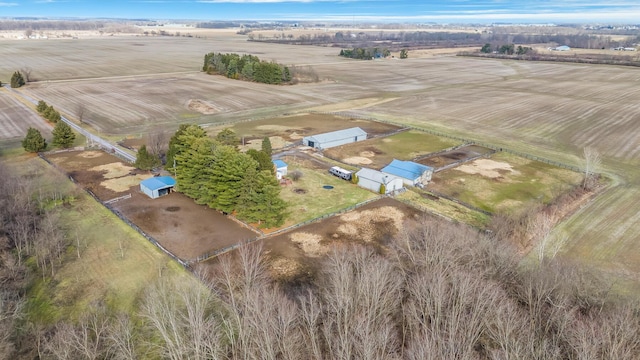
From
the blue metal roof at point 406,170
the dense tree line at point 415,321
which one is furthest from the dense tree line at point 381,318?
the blue metal roof at point 406,170

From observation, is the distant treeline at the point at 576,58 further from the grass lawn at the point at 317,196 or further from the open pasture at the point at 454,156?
the grass lawn at the point at 317,196

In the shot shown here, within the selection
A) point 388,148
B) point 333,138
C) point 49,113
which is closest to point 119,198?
point 333,138

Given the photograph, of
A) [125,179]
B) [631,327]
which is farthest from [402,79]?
[631,327]

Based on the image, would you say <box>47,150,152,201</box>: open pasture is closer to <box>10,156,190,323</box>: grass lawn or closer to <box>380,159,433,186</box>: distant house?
<box>10,156,190,323</box>: grass lawn

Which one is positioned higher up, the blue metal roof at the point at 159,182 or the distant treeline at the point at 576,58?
the distant treeline at the point at 576,58

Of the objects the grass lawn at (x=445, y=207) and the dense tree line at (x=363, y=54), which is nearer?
the grass lawn at (x=445, y=207)

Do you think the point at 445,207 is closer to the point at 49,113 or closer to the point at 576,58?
the point at 49,113
